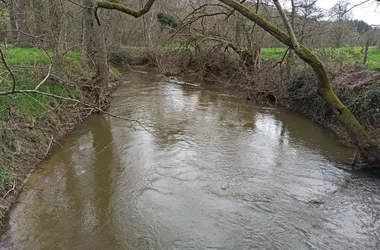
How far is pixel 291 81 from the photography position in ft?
41.8

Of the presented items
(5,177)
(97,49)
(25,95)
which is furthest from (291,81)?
(5,177)

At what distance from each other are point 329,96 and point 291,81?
460cm

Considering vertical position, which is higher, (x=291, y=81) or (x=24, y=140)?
(x=291, y=81)

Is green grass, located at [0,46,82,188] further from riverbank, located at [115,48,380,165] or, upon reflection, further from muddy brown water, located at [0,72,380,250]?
riverbank, located at [115,48,380,165]

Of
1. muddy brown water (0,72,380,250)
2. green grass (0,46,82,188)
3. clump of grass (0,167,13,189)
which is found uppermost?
green grass (0,46,82,188)

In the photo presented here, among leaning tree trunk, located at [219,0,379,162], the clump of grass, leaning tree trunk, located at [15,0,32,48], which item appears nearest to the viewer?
the clump of grass

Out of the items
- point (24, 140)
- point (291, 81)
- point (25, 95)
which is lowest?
point (24, 140)

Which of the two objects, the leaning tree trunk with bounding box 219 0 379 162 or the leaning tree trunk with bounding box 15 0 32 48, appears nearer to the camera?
the leaning tree trunk with bounding box 219 0 379 162

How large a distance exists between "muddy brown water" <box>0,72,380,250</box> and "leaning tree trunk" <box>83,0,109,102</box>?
2.38 m

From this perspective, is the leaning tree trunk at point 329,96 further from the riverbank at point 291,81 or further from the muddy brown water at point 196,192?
the muddy brown water at point 196,192

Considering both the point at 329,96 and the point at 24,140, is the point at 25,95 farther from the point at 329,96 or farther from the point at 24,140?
the point at 329,96

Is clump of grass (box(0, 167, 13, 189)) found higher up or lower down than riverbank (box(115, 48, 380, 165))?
lower down

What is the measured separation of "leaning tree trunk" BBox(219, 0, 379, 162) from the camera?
745 cm

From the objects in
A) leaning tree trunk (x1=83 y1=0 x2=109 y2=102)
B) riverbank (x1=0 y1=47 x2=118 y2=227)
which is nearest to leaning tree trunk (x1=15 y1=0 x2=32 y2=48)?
riverbank (x1=0 y1=47 x2=118 y2=227)
